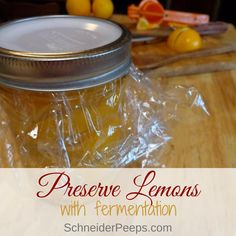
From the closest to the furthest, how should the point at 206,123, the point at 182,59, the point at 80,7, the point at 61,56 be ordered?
the point at 61,56
the point at 206,123
the point at 182,59
the point at 80,7

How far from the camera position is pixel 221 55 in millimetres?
833

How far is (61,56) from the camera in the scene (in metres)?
0.34

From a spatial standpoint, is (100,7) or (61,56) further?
(100,7)

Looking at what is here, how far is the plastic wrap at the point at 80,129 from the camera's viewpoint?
1.25 feet

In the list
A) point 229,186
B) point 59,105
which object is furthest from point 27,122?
point 229,186

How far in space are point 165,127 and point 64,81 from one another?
0.25 m

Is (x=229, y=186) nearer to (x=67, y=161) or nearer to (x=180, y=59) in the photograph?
(x=67, y=161)

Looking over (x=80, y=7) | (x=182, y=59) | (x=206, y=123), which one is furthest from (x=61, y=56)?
(x=80, y=7)

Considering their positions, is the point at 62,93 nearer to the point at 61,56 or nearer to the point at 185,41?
the point at 61,56

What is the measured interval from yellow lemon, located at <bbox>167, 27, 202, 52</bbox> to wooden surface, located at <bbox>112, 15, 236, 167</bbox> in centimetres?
8

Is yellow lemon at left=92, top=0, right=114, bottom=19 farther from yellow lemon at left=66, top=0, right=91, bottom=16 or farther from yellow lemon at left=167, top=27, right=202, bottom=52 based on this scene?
yellow lemon at left=167, top=27, right=202, bottom=52

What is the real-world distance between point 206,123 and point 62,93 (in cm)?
30

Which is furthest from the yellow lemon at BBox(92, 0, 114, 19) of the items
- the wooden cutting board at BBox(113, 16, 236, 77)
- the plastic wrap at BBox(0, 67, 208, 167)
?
the plastic wrap at BBox(0, 67, 208, 167)

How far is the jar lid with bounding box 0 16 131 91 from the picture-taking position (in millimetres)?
346
